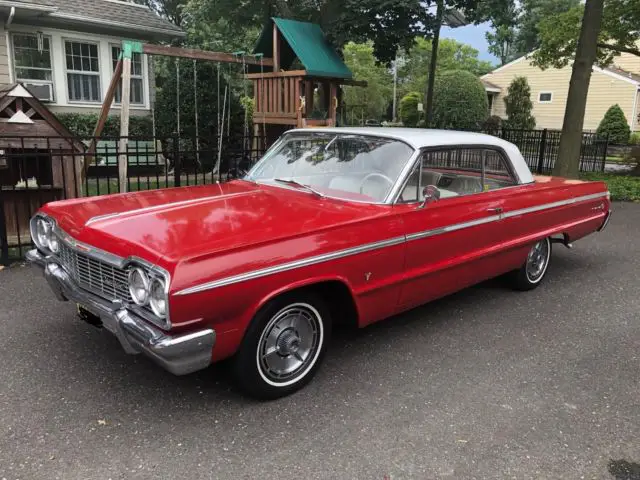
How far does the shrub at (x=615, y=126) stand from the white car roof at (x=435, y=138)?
76.4 feet

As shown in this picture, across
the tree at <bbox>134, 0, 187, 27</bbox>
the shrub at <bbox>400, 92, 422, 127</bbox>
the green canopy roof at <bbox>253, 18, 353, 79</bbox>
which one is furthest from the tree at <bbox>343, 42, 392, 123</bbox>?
the green canopy roof at <bbox>253, 18, 353, 79</bbox>

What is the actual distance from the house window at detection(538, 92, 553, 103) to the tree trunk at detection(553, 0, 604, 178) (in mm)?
21692

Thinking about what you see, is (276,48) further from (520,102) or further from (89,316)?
(520,102)

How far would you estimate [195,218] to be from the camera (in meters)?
3.41

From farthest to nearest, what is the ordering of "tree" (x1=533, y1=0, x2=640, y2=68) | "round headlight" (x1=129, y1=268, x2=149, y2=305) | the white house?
"tree" (x1=533, y1=0, x2=640, y2=68), the white house, "round headlight" (x1=129, y1=268, x2=149, y2=305)

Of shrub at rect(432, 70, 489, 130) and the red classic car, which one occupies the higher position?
shrub at rect(432, 70, 489, 130)

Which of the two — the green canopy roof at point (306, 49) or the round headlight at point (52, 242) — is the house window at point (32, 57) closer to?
the green canopy roof at point (306, 49)

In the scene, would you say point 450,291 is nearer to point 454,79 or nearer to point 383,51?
point 383,51

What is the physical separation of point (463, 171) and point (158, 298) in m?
2.99

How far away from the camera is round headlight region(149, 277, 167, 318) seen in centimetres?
273

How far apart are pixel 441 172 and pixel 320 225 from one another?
163 cm

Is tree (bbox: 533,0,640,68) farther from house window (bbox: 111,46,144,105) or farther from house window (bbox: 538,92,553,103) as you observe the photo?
house window (bbox: 538,92,553,103)

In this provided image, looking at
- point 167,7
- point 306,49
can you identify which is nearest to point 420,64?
point 167,7

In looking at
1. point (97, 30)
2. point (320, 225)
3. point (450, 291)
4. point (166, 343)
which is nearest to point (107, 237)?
point (166, 343)
